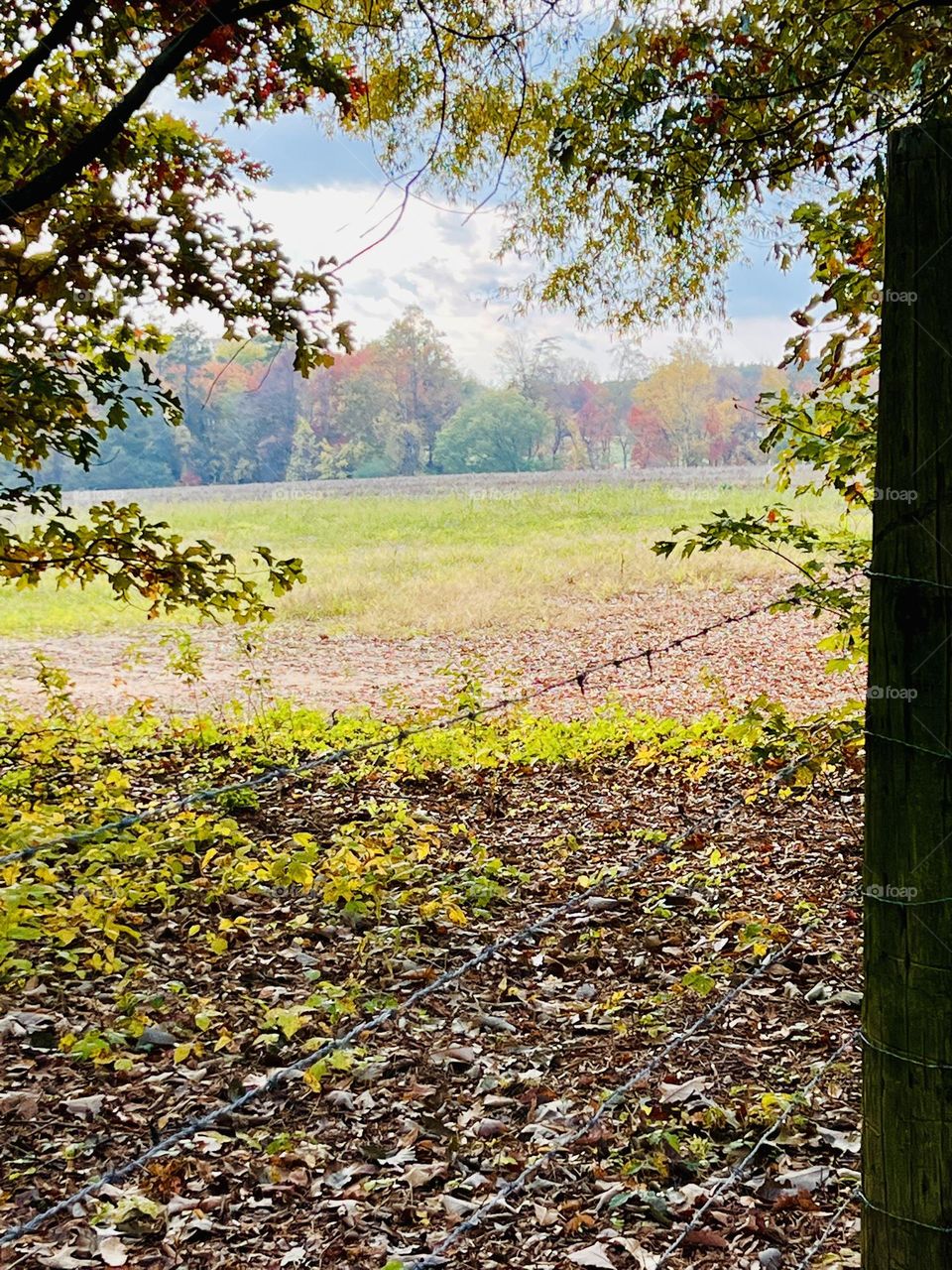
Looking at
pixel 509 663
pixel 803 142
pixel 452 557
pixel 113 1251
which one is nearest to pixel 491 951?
pixel 113 1251

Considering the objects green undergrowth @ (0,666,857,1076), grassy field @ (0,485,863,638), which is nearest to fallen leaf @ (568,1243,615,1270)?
green undergrowth @ (0,666,857,1076)

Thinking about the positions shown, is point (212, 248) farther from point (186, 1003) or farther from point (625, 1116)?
point (625, 1116)

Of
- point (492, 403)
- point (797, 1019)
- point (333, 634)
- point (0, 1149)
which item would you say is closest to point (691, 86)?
point (797, 1019)

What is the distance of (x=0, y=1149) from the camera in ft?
9.70

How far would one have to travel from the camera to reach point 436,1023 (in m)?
3.73

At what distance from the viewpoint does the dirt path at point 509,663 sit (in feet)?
34.4

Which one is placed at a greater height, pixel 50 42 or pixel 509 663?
pixel 50 42

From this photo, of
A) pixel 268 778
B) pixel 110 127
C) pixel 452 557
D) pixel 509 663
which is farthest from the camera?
pixel 452 557

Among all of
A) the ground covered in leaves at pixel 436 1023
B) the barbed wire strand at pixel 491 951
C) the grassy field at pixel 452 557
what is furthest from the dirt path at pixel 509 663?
the ground covered in leaves at pixel 436 1023

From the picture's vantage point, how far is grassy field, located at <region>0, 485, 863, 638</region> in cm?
1678

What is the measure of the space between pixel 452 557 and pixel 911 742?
20273 mm

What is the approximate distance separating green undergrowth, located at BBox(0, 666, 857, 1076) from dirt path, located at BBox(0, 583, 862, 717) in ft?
4.32

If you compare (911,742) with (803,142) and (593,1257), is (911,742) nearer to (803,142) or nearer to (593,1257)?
(593,1257)

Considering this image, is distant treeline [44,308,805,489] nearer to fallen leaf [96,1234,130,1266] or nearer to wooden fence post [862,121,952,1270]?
fallen leaf [96,1234,130,1266]
